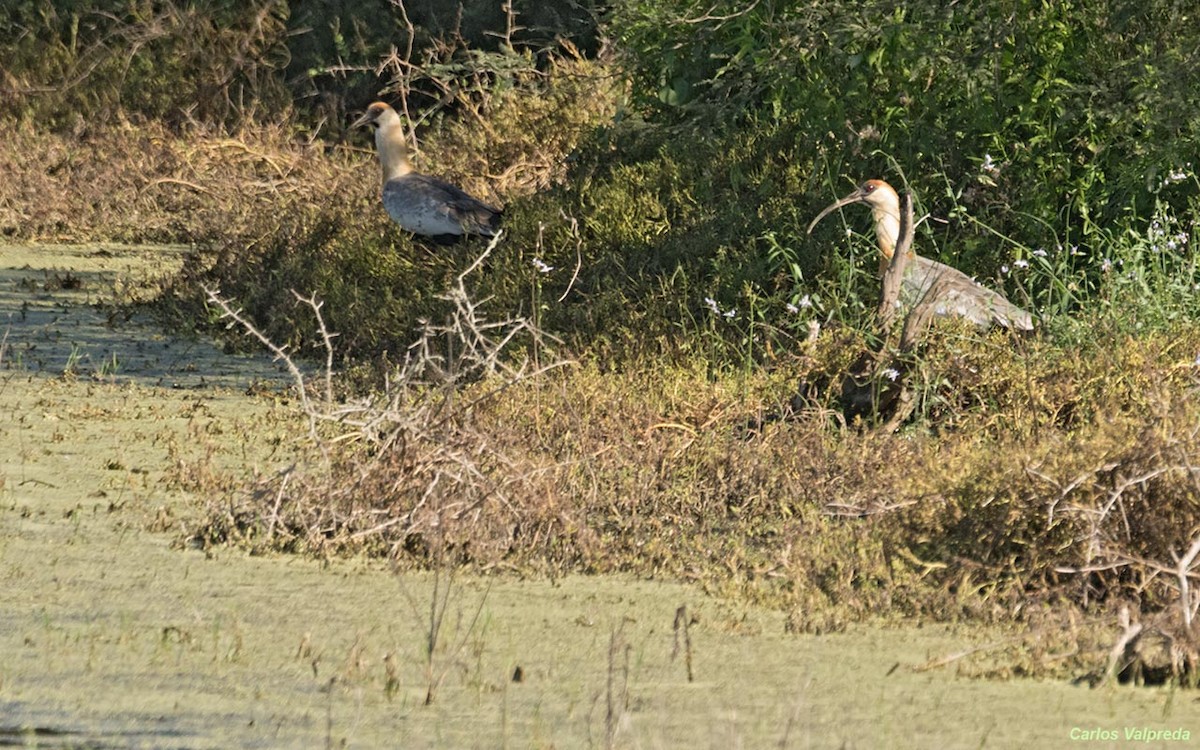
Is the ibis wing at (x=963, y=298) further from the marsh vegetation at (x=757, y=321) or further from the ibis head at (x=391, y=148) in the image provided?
the ibis head at (x=391, y=148)

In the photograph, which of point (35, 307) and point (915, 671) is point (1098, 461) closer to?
point (915, 671)

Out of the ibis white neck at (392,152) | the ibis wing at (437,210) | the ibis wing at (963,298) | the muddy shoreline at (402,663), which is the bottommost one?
the muddy shoreline at (402,663)

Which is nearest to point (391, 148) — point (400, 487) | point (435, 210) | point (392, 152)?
point (392, 152)

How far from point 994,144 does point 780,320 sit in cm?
137

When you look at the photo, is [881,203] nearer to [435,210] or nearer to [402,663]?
[435,210]

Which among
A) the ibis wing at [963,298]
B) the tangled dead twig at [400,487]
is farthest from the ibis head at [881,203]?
the tangled dead twig at [400,487]

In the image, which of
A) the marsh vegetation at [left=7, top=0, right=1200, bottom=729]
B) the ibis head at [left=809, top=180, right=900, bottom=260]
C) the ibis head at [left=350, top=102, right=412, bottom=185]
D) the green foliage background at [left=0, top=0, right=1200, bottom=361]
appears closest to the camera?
the marsh vegetation at [left=7, top=0, right=1200, bottom=729]

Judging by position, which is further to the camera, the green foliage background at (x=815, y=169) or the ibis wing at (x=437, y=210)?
the ibis wing at (x=437, y=210)

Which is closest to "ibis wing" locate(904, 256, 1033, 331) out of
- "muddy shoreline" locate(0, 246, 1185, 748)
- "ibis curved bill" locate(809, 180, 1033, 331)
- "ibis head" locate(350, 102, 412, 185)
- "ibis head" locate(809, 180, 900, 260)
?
"ibis curved bill" locate(809, 180, 1033, 331)

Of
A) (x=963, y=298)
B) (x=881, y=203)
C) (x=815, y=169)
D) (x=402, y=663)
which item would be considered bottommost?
(x=402, y=663)

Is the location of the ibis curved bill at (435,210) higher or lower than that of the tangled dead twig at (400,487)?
higher

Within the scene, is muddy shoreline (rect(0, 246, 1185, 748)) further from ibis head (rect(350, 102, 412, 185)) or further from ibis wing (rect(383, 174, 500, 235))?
ibis head (rect(350, 102, 412, 185))

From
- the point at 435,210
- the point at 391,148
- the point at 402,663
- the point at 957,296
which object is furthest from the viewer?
the point at 391,148

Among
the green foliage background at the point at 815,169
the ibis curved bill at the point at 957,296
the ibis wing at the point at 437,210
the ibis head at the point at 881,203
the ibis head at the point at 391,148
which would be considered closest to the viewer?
the ibis curved bill at the point at 957,296
